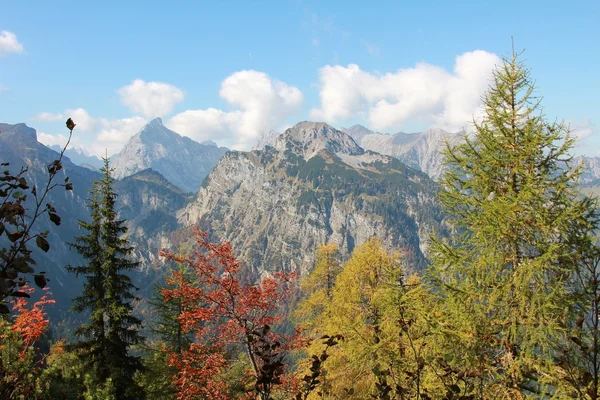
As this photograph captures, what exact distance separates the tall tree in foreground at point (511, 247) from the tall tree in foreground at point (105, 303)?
16.6 metres

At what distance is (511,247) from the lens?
991 cm

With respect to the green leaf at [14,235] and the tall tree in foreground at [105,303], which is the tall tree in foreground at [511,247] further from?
the tall tree in foreground at [105,303]

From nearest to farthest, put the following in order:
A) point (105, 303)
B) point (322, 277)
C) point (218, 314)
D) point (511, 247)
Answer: point (511, 247) < point (218, 314) < point (105, 303) < point (322, 277)

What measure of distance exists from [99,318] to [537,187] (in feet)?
66.4

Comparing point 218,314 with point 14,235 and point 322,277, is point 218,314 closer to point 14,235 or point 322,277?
point 14,235

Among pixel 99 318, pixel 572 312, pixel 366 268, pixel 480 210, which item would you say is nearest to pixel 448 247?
pixel 480 210

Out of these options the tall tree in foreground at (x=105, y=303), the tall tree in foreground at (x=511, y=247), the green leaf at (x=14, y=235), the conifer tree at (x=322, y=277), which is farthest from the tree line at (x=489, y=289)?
the conifer tree at (x=322, y=277)

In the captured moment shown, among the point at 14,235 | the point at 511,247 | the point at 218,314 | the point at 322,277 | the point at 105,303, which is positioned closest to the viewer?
the point at 14,235

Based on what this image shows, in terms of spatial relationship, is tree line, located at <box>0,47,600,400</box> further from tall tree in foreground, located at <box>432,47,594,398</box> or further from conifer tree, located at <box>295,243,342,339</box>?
conifer tree, located at <box>295,243,342,339</box>

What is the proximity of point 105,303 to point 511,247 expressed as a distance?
19093 millimetres

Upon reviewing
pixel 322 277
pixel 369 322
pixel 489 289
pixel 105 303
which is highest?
pixel 322 277

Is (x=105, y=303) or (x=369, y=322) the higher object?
(x=369, y=322)

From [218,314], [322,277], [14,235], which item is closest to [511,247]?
[218,314]

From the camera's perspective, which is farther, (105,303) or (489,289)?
(105,303)
